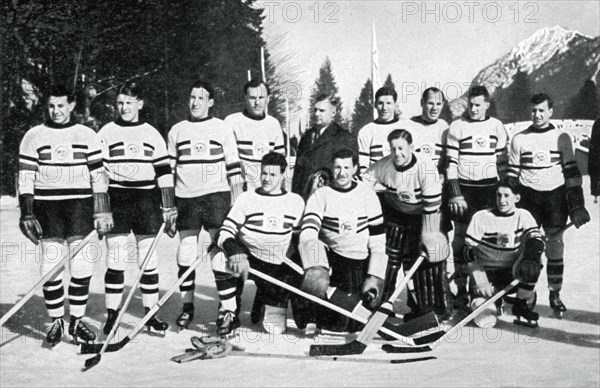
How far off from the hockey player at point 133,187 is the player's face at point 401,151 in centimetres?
138

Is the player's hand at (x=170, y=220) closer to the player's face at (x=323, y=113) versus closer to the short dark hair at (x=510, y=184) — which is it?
the player's face at (x=323, y=113)

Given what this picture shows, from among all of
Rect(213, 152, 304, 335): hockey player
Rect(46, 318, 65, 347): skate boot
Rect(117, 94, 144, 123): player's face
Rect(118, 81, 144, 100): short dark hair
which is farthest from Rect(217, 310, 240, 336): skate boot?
Rect(118, 81, 144, 100): short dark hair

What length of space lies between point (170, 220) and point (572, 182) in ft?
8.29

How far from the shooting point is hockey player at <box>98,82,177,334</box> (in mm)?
3895

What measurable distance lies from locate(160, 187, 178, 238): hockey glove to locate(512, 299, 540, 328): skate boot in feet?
7.24

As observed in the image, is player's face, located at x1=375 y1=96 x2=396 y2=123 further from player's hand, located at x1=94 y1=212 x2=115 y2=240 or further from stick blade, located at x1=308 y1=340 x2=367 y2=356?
player's hand, located at x1=94 y1=212 x2=115 y2=240

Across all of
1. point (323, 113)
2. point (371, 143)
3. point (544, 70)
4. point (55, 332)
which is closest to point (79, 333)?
point (55, 332)

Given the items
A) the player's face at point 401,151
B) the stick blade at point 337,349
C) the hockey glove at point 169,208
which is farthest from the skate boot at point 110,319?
the player's face at point 401,151

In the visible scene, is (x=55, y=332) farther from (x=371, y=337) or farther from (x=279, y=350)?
(x=371, y=337)

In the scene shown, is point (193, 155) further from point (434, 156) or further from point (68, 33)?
point (434, 156)

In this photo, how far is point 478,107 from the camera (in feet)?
13.4

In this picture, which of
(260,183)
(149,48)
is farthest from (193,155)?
(149,48)

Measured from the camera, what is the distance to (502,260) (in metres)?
4.05

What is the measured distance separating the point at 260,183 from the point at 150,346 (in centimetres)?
117
